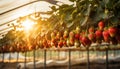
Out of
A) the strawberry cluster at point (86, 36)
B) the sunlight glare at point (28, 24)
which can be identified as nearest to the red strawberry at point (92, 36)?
the strawberry cluster at point (86, 36)

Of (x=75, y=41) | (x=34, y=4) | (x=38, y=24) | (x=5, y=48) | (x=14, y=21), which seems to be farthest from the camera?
(x=5, y=48)

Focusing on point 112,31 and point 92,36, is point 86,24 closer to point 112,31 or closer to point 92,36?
point 92,36

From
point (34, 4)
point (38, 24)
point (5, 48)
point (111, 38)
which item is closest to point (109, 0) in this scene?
point (111, 38)

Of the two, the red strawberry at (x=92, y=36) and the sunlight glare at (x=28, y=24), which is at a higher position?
the red strawberry at (x=92, y=36)

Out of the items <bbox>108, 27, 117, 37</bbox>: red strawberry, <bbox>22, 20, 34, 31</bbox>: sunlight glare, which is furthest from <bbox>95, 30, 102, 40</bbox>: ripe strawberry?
<bbox>22, 20, 34, 31</bbox>: sunlight glare

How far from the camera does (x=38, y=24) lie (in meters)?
4.07

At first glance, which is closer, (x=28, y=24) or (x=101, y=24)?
(x=101, y=24)

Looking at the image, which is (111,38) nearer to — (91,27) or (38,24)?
(91,27)

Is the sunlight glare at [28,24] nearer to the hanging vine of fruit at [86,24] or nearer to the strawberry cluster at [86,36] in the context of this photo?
the strawberry cluster at [86,36]

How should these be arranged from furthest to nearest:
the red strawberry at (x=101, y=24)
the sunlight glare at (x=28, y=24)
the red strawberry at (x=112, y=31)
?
1. the sunlight glare at (x=28, y=24)
2. the red strawberry at (x=101, y=24)
3. the red strawberry at (x=112, y=31)

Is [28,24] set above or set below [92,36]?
below

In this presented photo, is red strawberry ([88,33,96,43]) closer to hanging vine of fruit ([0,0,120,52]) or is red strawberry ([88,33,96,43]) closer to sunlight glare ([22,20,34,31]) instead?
hanging vine of fruit ([0,0,120,52])

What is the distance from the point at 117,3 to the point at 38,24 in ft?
6.22

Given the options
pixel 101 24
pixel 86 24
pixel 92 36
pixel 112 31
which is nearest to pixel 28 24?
pixel 86 24
